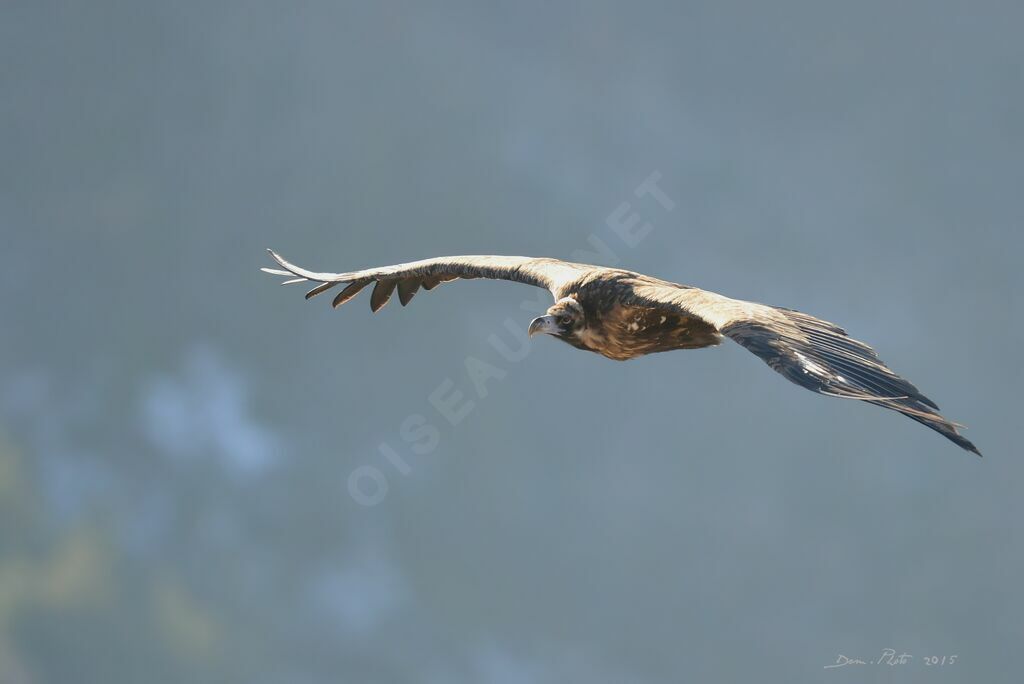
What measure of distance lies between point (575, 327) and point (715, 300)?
293 cm

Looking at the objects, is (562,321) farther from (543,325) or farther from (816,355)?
(816,355)

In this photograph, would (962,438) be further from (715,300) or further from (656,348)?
(656,348)

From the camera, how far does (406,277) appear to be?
2081 cm

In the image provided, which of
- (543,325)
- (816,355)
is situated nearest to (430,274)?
(543,325)

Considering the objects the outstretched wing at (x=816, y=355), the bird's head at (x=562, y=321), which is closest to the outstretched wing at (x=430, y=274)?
the bird's head at (x=562, y=321)

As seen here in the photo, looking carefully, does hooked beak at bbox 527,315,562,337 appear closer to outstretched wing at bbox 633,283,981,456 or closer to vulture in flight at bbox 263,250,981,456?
vulture in flight at bbox 263,250,981,456

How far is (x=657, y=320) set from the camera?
16.8 metres

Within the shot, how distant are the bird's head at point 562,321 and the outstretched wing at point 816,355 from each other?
2.41m

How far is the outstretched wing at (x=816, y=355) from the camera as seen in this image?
38.0ft

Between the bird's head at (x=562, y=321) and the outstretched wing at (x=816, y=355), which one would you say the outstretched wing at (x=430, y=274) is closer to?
the bird's head at (x=562, y=321)

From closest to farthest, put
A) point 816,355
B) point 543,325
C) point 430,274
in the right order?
point 816,355
point 543,325
point 430,274

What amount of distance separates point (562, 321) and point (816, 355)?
5.01 metres

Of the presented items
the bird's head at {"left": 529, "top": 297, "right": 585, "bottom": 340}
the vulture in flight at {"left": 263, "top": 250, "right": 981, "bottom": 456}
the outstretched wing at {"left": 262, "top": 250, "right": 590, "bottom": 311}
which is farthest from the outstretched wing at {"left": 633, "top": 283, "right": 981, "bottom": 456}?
the outstretched wing at {"left": 262, "top": 250, "right": 590, "bottom": 311}

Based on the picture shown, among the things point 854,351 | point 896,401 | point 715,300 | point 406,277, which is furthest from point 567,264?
point 896,401
